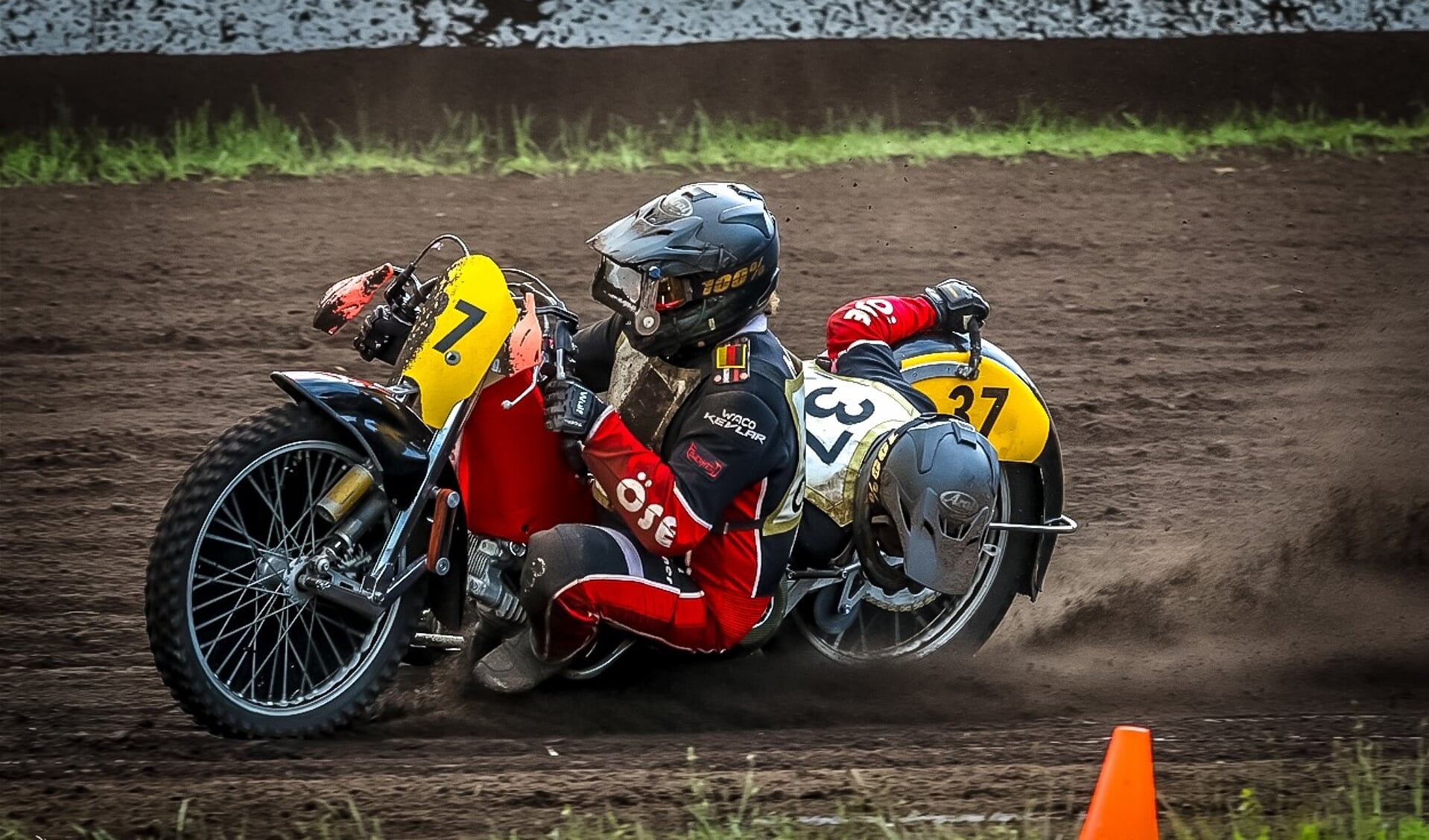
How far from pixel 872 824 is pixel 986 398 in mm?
1978

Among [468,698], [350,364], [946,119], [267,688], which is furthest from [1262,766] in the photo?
[946,119]

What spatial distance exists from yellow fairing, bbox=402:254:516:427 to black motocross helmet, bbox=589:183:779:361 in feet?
1.13

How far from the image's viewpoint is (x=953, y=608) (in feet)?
19.7

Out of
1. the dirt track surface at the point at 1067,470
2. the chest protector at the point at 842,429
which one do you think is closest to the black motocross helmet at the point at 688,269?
the chest protector at the point at 842,429

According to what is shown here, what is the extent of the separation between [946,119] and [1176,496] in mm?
4736

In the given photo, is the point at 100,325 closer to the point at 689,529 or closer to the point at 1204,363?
the point at 689,529

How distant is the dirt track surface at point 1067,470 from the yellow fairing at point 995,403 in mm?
734

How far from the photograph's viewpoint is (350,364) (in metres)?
8.46

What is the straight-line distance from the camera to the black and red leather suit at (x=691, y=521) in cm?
482

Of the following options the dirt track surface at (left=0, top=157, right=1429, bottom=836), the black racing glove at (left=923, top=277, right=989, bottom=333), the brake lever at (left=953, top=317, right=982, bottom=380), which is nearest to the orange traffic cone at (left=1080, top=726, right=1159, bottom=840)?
the dirt track surface at (left=0, top=157, right=1429, bottom=836)

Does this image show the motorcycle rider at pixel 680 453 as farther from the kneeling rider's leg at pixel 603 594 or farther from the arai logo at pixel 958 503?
the arai logo at pixel 958 503

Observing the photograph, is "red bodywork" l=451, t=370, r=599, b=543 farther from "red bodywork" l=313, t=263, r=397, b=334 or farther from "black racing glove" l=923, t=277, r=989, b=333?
"black racing glove" l=923, t=277, r=989, b=333

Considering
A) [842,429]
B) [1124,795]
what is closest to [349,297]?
[842,429]

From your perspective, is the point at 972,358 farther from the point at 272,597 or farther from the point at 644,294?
the point at 272,597
